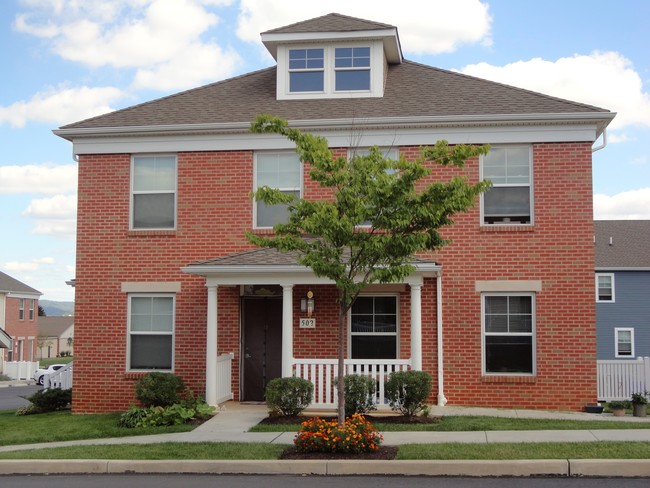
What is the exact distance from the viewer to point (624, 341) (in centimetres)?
3991

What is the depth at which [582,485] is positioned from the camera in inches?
375

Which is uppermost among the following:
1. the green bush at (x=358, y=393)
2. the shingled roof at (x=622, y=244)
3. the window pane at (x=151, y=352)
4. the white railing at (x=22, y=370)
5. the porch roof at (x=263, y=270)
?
the shingled roof at (x=622, y=244)

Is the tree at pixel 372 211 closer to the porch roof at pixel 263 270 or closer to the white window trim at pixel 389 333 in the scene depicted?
the porch roof at pixel 263 270

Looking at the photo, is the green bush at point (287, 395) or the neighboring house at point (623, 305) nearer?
the green bush at point (287, 395)

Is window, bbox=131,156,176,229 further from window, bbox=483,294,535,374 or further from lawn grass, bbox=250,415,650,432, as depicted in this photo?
window, bbox=483,294,535,374

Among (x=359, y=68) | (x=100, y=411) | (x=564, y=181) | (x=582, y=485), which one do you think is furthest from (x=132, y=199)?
(x=582, y=485)

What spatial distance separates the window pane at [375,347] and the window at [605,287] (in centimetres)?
2660

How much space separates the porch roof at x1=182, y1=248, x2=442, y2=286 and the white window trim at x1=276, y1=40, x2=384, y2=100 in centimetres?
415

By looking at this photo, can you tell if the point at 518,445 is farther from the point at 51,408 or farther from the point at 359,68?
→ the point at 51,408

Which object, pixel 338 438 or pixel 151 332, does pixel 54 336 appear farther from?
pixel 338 438

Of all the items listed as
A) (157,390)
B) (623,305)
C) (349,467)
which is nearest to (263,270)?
(157,390)

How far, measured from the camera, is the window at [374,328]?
54.4 ft

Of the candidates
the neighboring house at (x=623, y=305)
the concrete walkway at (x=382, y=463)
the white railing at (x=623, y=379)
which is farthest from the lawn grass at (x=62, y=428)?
the neighboring house at (x=623, y=305)

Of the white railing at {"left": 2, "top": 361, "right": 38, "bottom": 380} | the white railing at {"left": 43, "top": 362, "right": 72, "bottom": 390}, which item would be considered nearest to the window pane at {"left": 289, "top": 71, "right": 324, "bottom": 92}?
the white railing at {"left": 43, "top": 362, "right": 72, "bottom": 390}
